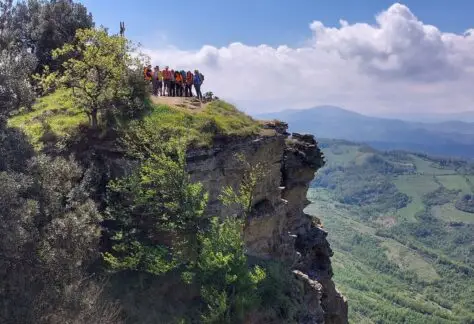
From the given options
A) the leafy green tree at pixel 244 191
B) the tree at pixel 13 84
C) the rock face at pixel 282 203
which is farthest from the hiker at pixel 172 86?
the tree at pixel 13 84

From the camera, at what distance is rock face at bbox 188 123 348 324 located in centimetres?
3070

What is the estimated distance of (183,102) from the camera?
36.5m

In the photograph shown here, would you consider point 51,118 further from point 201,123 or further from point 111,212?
point 201,123

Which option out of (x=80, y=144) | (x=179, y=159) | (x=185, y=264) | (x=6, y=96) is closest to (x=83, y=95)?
(x=80, y=144)

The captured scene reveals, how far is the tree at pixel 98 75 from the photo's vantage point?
92.0 ft

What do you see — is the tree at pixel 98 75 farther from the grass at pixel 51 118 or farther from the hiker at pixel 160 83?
the hiker at pixel 160 83

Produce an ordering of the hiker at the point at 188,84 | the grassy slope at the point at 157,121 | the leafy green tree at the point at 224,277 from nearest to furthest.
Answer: the leafy green tree at the point at 224,277 < the grassy slope at the point at 157,121 < the hiker at the point at 188,84

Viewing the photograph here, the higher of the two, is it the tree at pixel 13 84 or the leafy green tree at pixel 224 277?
the tree at pixel 13 84

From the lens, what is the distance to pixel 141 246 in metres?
24.9

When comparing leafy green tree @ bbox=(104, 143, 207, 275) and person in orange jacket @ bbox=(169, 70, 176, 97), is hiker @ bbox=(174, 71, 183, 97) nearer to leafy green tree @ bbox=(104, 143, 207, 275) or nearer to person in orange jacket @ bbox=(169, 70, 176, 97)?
person in orange jacket @ bbox=(169, 70, 176, 97)

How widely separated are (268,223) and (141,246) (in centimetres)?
1324

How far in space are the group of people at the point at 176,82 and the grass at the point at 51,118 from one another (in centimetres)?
927

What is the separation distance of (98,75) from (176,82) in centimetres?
1234

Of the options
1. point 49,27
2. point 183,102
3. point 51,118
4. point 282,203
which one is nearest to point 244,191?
point 282,203
